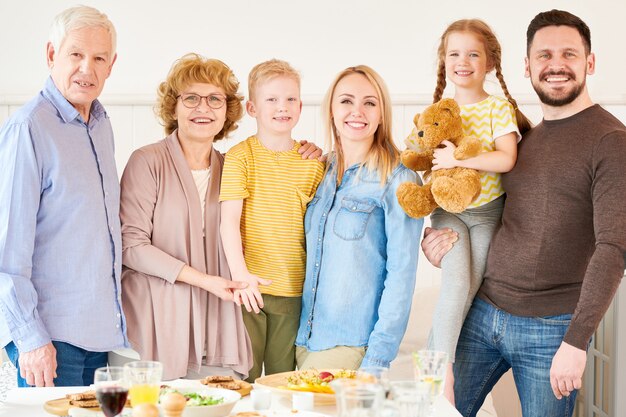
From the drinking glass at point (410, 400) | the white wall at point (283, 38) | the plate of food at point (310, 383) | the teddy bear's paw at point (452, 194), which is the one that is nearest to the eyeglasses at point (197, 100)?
the teddy bear's paw at point (452, 194)

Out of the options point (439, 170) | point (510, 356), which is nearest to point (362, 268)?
point (439, 170)

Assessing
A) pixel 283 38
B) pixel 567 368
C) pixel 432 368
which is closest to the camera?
pixel 432 368

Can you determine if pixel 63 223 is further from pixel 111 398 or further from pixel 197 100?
pixel 111 398

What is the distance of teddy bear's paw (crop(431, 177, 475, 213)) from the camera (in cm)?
220

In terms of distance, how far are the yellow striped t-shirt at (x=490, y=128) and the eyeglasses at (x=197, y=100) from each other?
2.43ft

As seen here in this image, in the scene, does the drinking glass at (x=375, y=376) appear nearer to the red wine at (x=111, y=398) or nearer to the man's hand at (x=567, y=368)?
the red wine at (x=111, y=398)

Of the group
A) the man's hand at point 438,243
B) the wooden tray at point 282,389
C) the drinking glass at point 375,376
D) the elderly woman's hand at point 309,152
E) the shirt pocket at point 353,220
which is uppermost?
the elderly woman's hand at point 309,152

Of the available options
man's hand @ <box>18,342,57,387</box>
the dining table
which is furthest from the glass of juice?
man's hand @ <box>18,342,57,387</box>

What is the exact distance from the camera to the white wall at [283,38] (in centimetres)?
347

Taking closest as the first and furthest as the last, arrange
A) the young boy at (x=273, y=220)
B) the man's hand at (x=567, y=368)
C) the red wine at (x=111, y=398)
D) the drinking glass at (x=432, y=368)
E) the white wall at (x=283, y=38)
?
the red wine at (x=111, y=398), the drinking glass at (x=432, y=368), the man's hand at (x=567, y=368), the young boy at (x=273, y=220), the white wall at (x=283, y=38)

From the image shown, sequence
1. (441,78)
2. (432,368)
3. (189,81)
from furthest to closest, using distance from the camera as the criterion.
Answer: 1. (441,78)
2. (189,81)
3. (432,368)

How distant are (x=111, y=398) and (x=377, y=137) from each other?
4.10 feet

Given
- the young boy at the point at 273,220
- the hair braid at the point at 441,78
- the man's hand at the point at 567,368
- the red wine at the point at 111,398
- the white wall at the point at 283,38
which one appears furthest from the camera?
the white wall at the point at 283,38

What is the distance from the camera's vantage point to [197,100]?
2.43m
